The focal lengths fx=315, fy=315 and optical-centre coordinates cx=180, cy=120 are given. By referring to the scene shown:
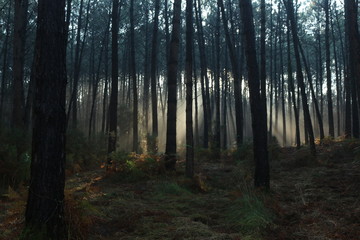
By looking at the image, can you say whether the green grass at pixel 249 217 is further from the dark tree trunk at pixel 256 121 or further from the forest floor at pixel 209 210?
the dark tree trunk at pixel 256 121

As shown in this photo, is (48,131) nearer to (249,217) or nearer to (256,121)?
(249,217)

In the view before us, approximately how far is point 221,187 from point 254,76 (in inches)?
116

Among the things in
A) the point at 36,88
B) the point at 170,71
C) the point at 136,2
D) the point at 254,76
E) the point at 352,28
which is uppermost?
the point at 136,2

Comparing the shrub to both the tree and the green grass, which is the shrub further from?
the tree

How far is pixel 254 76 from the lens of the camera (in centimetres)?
723

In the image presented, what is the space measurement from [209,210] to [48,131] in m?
3.22

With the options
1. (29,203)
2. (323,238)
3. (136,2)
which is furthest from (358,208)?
(136,2)

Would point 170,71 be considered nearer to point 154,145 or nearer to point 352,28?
point 154,145

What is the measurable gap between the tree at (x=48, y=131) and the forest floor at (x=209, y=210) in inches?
11.8

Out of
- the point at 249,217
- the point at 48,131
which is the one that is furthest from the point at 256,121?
the point at 48,131

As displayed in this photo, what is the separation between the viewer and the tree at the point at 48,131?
3.30m

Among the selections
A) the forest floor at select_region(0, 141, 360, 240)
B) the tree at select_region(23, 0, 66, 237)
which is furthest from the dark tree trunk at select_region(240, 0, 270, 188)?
the tree at select_region(23, 0, 66, 237)

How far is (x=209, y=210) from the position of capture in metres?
5.49

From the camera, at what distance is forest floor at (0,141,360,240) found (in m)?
3.88
